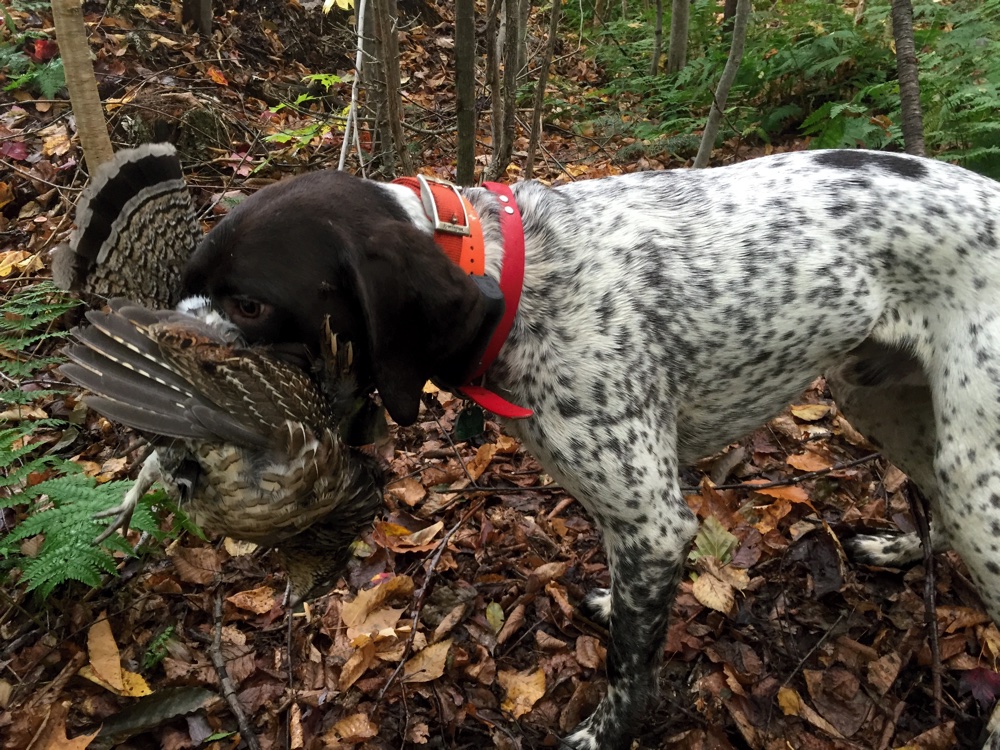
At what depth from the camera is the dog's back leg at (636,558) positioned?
8.00 feet

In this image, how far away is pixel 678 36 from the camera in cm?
799

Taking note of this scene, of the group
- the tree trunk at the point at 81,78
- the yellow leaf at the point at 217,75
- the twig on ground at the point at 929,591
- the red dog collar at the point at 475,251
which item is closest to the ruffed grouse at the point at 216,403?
the red dog collar at the point at 475,251

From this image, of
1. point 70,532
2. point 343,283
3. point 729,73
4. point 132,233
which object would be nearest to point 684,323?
point 343,283

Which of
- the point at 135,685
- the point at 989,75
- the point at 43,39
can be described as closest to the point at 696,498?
the point at 135,685

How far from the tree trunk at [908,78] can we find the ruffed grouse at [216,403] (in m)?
3.14

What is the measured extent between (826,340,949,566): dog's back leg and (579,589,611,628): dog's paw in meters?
1.28

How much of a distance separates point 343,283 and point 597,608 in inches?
80.1

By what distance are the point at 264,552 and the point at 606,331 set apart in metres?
2.14

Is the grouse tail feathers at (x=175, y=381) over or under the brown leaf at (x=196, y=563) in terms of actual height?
over

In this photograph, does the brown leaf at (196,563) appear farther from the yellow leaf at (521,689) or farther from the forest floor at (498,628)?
the yellow leaf at (521,689)

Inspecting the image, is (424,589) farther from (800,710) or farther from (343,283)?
(343,283)

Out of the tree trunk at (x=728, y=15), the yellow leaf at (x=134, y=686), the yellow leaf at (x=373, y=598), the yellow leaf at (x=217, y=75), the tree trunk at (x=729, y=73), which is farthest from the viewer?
the tree trunk at (x=728, y=15)

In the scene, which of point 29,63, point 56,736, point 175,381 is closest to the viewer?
point 175,381

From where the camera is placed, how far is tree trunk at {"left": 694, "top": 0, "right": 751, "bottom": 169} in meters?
4.77
